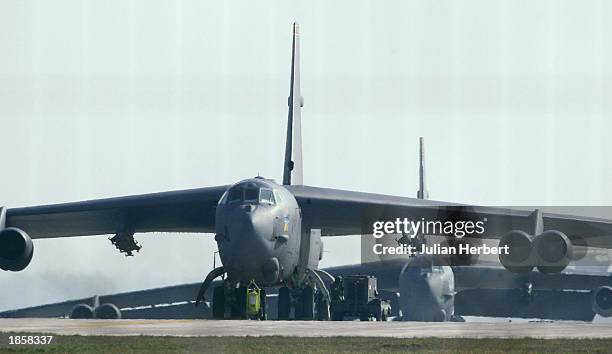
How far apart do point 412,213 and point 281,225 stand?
792 cm

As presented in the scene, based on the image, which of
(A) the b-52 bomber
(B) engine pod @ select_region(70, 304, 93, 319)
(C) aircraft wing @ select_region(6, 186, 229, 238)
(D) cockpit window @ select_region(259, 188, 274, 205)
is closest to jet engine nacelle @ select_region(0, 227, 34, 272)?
(A) the b-52 bomber

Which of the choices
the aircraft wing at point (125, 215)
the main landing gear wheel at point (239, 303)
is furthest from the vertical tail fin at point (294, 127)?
the main landing gear wheel at point (239, 303)

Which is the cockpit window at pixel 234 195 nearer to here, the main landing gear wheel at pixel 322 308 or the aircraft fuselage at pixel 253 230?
the aircraft fuselage at pixel 253 230

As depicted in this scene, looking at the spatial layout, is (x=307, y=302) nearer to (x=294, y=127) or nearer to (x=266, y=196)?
(x=266, y=196)

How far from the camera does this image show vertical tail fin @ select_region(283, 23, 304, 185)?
160ft

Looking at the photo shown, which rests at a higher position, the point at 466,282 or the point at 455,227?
the point at 455,227

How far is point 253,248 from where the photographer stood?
38.6m

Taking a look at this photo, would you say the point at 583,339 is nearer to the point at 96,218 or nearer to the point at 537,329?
the point at 537,329

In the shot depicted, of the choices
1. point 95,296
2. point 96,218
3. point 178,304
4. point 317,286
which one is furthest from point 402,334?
point 178,304

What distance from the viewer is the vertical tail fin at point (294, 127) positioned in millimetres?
48688

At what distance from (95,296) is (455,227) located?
14.8 meters

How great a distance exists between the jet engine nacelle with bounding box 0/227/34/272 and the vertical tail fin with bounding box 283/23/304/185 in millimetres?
10726

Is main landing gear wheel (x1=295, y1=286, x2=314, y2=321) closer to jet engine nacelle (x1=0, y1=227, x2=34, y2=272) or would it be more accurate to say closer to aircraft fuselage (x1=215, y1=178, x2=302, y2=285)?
aircraft fuselage (x1=215, y1=178, x2=302, y2=285)

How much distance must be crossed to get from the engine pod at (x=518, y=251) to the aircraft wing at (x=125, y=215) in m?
9.69
